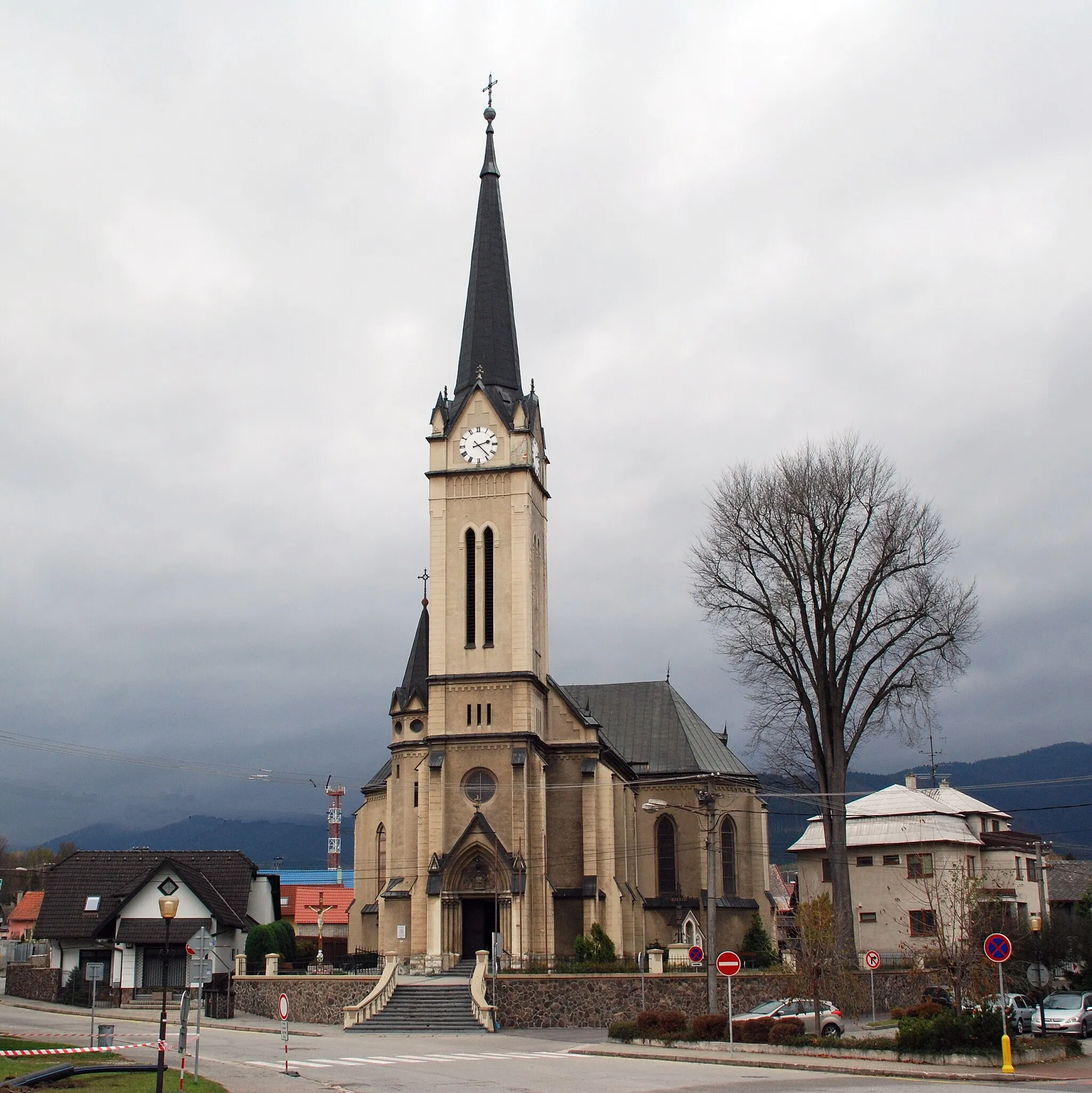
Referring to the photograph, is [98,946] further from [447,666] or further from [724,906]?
[724,906]

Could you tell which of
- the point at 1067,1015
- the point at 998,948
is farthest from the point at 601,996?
the point at 998,948

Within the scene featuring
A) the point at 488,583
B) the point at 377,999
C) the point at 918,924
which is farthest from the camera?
the point at 918,924

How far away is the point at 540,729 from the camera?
55438mm

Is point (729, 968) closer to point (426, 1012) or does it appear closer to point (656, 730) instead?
point (426, 1012)

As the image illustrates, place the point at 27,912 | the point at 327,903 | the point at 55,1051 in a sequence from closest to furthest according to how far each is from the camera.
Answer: the point at 55,1051, the point at 327,903, the point at 27,912

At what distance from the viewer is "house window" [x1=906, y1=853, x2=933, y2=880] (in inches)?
2459

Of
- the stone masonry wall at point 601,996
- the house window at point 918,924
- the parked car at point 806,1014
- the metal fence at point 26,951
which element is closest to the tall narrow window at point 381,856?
the stone masonry wall at point 601,996

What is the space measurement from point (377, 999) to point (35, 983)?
22732mm

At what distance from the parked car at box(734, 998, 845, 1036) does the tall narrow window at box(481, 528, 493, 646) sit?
836 inches

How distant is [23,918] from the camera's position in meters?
99.8

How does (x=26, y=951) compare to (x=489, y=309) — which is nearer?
(x=489, y=309)

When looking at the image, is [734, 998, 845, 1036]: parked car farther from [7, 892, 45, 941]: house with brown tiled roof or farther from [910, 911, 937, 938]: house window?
[7, 892, 45, 941]: house with brown tiled roof

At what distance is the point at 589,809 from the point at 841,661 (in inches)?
630

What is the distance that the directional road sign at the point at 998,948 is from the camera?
28266 mm
